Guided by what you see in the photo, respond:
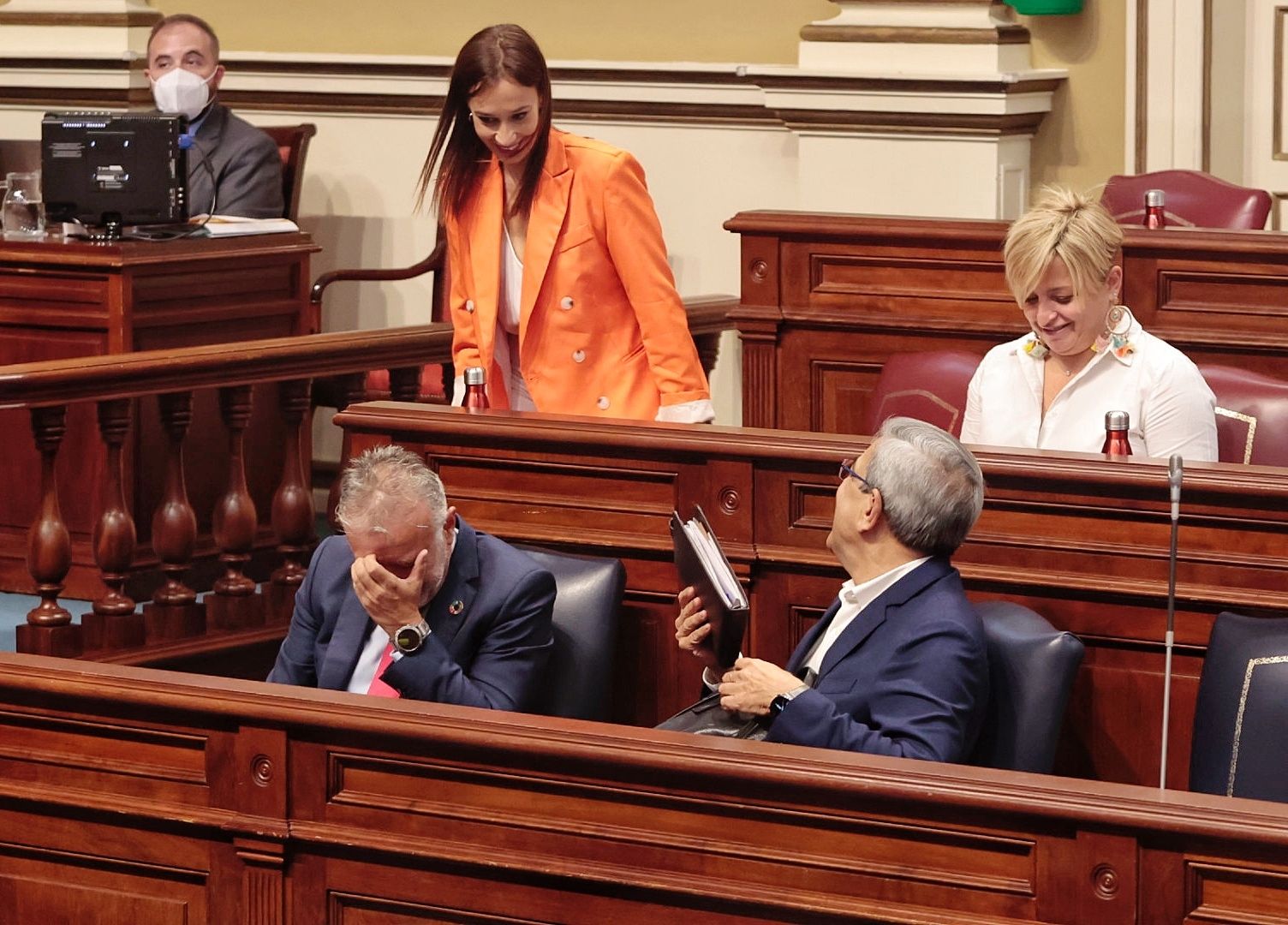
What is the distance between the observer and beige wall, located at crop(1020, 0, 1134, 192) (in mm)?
6184

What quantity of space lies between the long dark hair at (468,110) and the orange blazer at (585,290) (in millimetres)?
25

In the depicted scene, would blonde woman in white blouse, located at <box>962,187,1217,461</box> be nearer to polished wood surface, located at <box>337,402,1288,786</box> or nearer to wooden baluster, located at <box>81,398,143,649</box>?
polished wood surface, located at <box>337,402,1288,786</box>

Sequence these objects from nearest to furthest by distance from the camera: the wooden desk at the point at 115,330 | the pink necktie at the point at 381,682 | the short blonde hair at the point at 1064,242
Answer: the pink necktie at the point at 381,682, the short blonde hair at the point at 1064,242, the wooden desk at the point at 115,330

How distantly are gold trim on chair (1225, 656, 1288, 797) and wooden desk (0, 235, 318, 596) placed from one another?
134 inches

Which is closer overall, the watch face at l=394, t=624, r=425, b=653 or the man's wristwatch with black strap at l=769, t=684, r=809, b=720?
the man's wristwatch with black strap at l=769, t=684, r=809, b=720

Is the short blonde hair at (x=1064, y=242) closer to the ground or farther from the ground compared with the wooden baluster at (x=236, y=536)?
farther from the ground

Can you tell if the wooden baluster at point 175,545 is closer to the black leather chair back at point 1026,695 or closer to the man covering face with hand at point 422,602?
the man covering face with hand at point 422,602

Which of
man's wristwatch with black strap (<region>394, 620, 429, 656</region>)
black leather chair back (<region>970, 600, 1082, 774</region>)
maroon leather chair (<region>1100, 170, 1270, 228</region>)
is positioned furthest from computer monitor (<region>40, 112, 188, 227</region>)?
black leather chair back (<region>970, 600, 1082, 774</region>)

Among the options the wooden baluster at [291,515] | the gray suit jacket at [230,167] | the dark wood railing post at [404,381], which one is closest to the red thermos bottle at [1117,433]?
the wooden baluster at [291,515]

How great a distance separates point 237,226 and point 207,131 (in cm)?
45

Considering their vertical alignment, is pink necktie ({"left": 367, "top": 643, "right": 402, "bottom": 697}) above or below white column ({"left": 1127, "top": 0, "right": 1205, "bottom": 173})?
below

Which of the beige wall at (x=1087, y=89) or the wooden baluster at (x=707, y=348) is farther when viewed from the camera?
the beige wall at (x=1087, y=89)

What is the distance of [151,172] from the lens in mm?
5527

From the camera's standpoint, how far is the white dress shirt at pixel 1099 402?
349 cm
